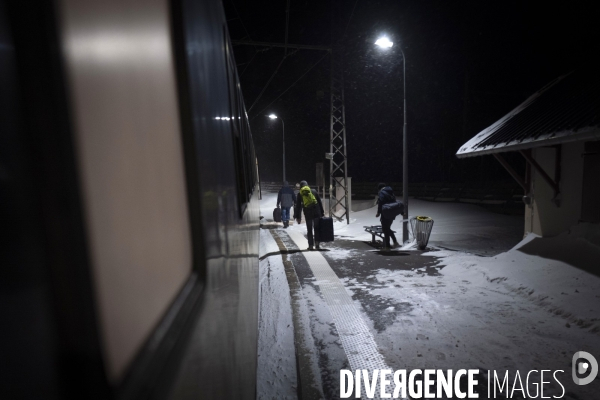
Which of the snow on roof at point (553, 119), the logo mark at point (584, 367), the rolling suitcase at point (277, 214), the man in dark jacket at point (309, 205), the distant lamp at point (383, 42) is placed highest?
the distant lamp at point (383, 42)

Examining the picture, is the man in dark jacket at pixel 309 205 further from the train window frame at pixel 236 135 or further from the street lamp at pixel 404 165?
the train window frame at pixel 236 135

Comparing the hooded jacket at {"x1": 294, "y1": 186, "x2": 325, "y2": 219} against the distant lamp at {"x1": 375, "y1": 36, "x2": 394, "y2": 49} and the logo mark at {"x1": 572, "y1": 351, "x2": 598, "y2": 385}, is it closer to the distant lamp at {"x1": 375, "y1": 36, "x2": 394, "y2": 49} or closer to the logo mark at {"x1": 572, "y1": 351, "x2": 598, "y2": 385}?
the distant lamp at {"x1": 375, "y1": 36, "x2": 394, "y2": 49}

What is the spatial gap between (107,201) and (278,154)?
2452 inches

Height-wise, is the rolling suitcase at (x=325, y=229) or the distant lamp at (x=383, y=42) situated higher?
the distant lamp at (x=383, y=42)

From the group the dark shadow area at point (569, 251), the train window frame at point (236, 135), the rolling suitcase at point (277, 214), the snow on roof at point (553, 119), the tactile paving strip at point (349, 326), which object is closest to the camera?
the train window frame at point (236, 135)

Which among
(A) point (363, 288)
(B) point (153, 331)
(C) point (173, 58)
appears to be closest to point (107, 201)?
(B) point (153, 331)

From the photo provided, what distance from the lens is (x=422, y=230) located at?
975 centimetres

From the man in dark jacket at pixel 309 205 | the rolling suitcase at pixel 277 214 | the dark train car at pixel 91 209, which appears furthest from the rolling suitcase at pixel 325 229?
the dark train car at pixel 91 209

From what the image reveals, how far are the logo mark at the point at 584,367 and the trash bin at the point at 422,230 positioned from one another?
228 inches

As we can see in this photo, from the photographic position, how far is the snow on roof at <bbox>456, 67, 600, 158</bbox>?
5.37 meters

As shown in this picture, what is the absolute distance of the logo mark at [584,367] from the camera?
3.56m

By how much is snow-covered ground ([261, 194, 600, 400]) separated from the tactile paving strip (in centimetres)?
13

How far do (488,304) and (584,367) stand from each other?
1753mm

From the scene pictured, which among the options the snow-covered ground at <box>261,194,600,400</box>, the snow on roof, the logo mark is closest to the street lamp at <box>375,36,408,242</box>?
the snow-covered ground at <box>261,194,600,400</box>
